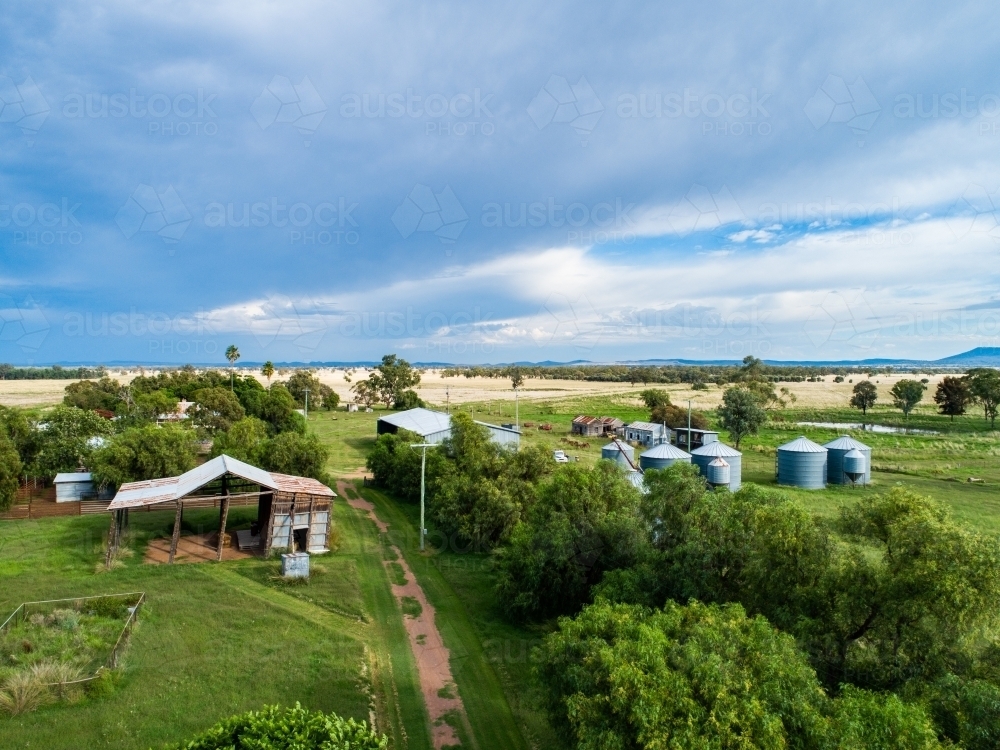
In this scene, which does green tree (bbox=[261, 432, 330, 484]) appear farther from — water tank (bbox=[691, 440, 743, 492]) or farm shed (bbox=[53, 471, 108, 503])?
water tank (bbox=[691, 440, 743, 492])

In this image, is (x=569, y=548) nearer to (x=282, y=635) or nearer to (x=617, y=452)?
(x=282, y=635)

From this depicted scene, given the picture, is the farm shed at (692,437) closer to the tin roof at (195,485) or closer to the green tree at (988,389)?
the tin roof at (195,485)

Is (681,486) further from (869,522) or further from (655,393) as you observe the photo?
(655,393)

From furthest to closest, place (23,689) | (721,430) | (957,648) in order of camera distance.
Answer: (721,430), (23,689), (957,648)

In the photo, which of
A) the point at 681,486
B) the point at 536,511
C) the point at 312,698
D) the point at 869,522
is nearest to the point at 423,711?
the point at 312,698

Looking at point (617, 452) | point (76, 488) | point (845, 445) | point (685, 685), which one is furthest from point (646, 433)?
point (685, 685)

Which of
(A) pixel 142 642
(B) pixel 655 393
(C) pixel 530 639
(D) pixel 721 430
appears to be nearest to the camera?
(A) pixel 142 642

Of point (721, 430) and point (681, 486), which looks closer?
point (681, 486)
